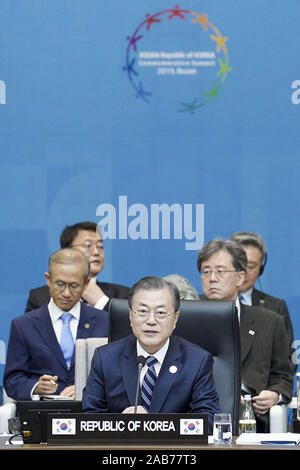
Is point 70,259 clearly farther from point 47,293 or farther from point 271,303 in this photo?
point 271,303

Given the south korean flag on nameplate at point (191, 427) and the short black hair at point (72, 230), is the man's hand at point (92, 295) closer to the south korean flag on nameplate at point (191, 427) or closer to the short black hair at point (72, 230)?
the short black hair at point (72, 230)

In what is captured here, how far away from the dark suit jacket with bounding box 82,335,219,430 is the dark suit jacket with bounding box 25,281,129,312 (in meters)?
2.23

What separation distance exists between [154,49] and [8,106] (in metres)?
0.96

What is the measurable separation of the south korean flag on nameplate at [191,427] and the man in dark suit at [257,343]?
1756 mm

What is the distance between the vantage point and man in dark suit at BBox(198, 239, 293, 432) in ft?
16.3

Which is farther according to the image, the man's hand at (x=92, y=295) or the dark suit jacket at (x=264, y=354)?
the man's hand at (x=92, y=295)

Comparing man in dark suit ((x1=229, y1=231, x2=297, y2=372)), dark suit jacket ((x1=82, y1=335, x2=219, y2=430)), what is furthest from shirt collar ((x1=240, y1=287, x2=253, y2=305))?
dark suit jacket ((x1=82, y1=335, x2=219, y2=430))

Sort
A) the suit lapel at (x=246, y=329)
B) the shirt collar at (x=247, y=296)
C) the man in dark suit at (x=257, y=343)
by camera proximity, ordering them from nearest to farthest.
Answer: the man in dark suit at (x=257, y=343)
the suit lapel at (x=246, y=329)
the shirt collar at (x=247, y=296)

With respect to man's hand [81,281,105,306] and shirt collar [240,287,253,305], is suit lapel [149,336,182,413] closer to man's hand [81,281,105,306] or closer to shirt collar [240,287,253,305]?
man's hand [81,281,105,306]

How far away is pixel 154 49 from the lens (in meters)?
6.15

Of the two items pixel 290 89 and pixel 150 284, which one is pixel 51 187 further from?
pixel 150 284

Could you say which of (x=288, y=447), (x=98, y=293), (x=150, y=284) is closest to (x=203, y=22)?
(x=98, y=293)

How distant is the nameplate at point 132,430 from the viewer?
312cm
